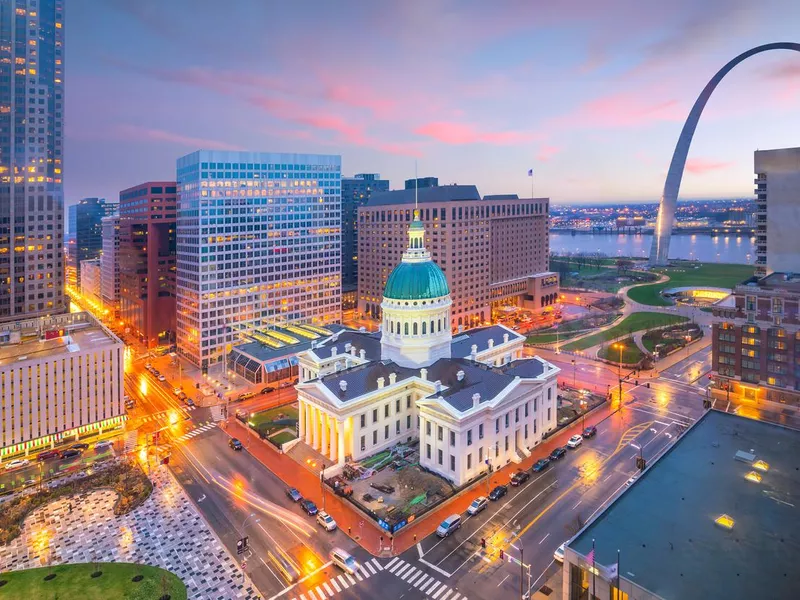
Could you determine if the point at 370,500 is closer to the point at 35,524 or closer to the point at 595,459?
the point at 595,459

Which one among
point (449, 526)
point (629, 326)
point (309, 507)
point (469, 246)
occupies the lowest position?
point (309, 507)

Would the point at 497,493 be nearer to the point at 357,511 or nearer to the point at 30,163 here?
the point at 357,511

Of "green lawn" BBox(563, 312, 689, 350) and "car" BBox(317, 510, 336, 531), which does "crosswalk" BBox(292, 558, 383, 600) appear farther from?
"green lawn" BBox(563, 312, 689, 350)

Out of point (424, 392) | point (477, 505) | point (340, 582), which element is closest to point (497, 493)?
point (477, 505)

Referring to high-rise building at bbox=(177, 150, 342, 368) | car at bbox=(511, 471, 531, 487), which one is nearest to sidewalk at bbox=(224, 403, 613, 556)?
car at bbox=(511, 471, 531, 487)

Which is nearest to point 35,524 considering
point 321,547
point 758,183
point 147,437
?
point 147,437

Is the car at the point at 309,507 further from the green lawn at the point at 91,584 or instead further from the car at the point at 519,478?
the car at the point at 519,478
